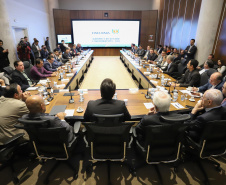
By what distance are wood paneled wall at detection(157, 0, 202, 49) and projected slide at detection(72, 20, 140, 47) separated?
222cm

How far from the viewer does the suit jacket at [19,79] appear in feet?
11.9

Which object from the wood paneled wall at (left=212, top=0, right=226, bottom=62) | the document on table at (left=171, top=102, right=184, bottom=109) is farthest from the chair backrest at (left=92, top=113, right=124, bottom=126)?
the wood paneled wall at (left=212, top=0, right=226, bottom=62)

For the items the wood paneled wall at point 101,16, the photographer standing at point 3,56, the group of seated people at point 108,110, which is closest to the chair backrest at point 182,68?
the group of seated people at point 108,110

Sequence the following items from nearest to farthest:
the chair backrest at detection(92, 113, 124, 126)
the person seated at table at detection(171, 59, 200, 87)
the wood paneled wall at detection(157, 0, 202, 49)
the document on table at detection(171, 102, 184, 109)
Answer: the chair backrest at detection(92, 113, 124, 126)
the document on table at detection(171, 102, 184, 109)
the person seated at table at detection(171, 59, 200, 87)
the wood paneled wall at detection(157, 0, 202, 49)

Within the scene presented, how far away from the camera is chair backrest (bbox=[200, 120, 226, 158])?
1647 millimetres

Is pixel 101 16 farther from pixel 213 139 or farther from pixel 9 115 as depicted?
pixel 213 139

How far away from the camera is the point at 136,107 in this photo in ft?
8.19

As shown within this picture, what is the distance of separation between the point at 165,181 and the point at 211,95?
47.5 inches

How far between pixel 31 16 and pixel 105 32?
5.59 metres

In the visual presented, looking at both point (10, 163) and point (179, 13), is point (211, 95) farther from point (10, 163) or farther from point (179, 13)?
point (179, 13)

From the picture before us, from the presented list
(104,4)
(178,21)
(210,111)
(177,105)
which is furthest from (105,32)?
(210,111)

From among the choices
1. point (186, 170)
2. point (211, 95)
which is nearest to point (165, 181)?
point (186, 170)

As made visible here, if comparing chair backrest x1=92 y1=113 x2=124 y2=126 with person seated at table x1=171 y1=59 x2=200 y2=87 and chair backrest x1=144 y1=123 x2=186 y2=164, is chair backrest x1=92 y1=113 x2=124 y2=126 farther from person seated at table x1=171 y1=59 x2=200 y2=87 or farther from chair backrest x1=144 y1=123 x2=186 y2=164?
person seated at table x1=171 y1=59 x2=200 y2=87

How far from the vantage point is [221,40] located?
18.6ft
